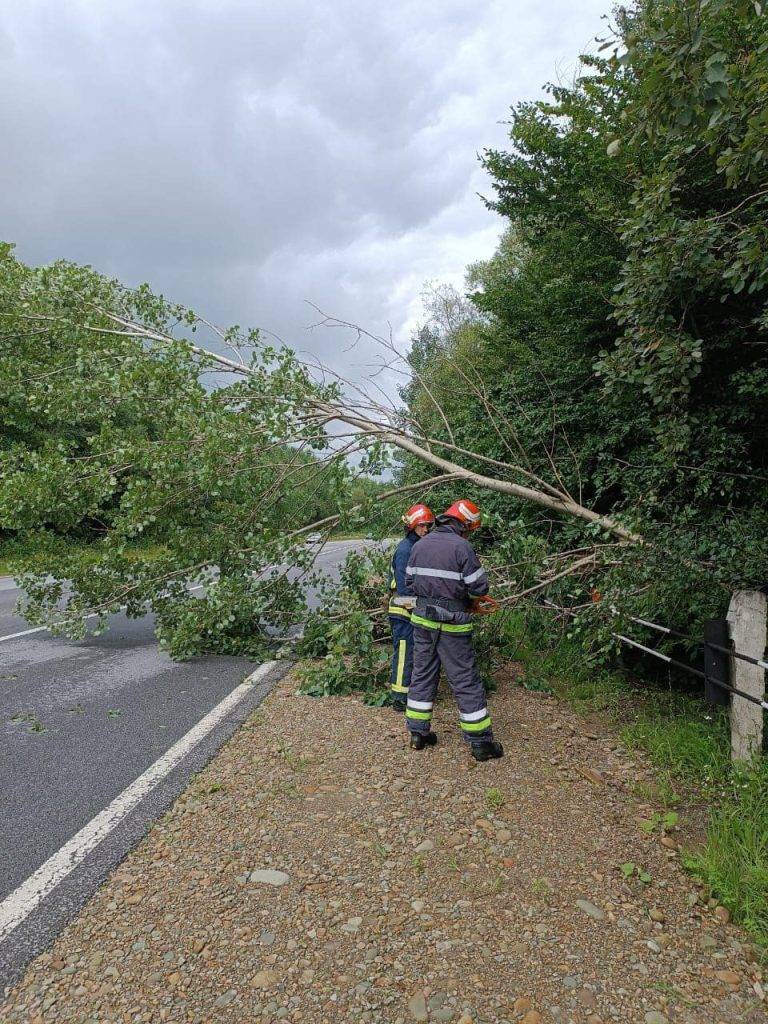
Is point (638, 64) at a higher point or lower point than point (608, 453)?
higher

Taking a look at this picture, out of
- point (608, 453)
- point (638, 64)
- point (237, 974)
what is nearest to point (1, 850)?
point (237, 974)

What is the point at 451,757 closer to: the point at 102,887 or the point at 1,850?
the point at 102,887

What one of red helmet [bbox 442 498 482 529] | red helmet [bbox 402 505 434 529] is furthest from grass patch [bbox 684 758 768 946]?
red helmet [bbox 402 505 434 529]

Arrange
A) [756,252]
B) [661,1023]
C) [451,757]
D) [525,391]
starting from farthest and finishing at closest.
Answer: [525,391] < [451,757] < [756,252] < [661,1023]

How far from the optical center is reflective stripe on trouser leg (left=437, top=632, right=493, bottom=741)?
169 inches

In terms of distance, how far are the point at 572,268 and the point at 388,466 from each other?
2.82 metres

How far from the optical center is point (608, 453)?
21.8 feet

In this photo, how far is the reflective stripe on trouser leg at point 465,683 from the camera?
430 cm

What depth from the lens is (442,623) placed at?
179 inches

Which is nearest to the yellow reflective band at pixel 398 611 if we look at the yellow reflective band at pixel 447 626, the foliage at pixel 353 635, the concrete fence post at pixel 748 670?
the foliage at pixel 353 635

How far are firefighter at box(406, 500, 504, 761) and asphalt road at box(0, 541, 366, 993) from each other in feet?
4.69

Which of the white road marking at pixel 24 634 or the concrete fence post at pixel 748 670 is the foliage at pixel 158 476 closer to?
the white road marking at pixel 24 634

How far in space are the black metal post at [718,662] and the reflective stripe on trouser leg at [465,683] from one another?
4.55ft

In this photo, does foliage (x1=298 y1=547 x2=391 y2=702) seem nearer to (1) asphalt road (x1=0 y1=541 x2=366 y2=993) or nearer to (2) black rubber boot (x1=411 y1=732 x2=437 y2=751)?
(1) asphalt road (x1=0 y1=541 x2=366 y2=993)
